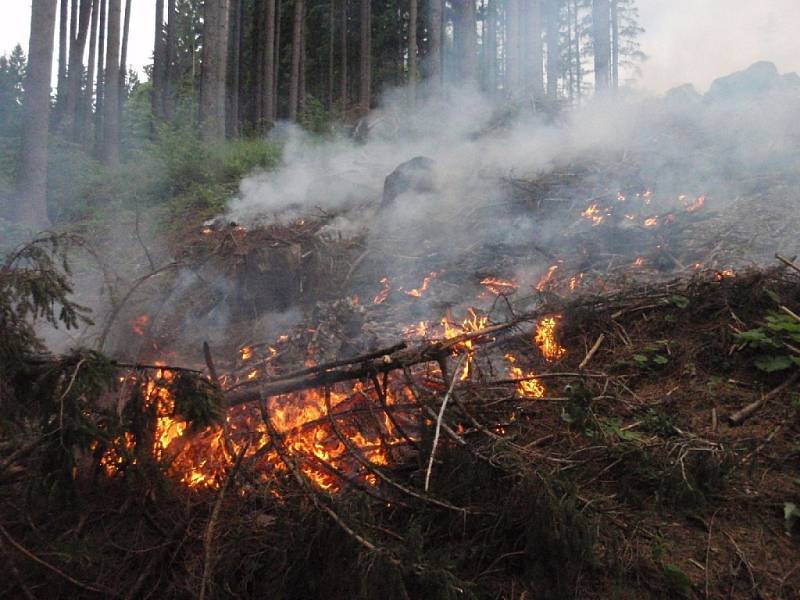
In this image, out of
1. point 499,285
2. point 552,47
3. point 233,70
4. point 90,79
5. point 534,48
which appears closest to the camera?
point 499,285

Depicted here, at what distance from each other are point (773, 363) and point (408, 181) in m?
5.78

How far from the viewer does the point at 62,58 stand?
70.3 ft

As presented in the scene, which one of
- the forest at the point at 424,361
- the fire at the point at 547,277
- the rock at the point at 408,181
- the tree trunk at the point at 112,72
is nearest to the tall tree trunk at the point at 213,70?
the forest at the point at 424,361

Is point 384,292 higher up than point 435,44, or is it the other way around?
point 435,44

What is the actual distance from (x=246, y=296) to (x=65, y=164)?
9189 mm

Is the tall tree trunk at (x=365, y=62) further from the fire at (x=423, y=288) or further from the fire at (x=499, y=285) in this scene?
the fire at (x=499, y=285)

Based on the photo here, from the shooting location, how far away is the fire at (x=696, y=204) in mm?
6532

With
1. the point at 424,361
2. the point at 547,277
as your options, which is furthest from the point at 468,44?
the point at 424,361

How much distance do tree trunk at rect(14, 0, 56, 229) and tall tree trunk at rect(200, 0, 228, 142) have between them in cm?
350

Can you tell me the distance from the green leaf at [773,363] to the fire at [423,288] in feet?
11.5

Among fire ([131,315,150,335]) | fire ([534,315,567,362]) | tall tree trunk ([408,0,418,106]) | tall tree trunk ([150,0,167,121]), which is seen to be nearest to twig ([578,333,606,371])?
fire ([534,315,567,362])

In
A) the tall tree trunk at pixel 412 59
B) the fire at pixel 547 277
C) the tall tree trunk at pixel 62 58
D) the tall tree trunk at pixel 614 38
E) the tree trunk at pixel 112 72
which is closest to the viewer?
the fire at pixel 547 277

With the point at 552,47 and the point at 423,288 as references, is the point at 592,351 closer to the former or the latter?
the point at 423,288

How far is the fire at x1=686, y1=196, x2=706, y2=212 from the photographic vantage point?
6.53 metres
